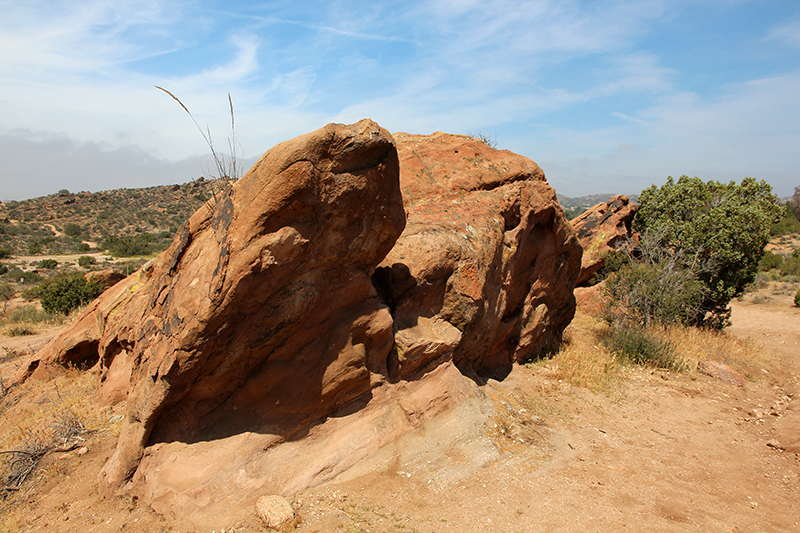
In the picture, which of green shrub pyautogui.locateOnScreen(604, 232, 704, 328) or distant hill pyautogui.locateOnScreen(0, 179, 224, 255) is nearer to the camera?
green shrub pyautogui.locateOnScreen(604, 232, 704, 328)

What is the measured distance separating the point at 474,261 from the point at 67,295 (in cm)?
1289

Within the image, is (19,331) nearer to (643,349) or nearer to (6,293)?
(6,293)

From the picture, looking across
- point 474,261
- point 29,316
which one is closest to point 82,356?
point 474,261

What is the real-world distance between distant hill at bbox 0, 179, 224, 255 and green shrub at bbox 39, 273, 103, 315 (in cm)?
1954

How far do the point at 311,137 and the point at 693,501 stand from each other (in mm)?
4620

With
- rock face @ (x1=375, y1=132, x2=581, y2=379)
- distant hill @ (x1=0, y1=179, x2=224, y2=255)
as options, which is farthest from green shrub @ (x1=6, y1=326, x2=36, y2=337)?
distant hill @ (x1=0, y1=179, x2=224, y2=255)

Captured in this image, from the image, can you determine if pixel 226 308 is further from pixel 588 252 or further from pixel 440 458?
pixel 588 252

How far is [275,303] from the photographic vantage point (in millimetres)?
3842

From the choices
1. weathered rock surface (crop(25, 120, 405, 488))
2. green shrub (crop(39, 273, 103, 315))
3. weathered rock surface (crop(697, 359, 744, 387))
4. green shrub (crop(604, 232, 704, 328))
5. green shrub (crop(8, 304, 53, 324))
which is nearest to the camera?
weathered rock surface (crop(25, 120, 405, 488))

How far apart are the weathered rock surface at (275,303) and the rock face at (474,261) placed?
648mm

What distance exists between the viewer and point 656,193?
557 inches

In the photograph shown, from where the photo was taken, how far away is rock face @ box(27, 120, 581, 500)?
363 cm

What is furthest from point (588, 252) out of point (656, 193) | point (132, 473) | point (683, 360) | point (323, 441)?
point (132, 473)

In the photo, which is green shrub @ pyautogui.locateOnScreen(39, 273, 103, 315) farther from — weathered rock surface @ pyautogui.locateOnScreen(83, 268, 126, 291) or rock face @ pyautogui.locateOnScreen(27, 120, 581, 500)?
rock face @ pyautogui.locateOnScreen(27, 120, 581, 500)
